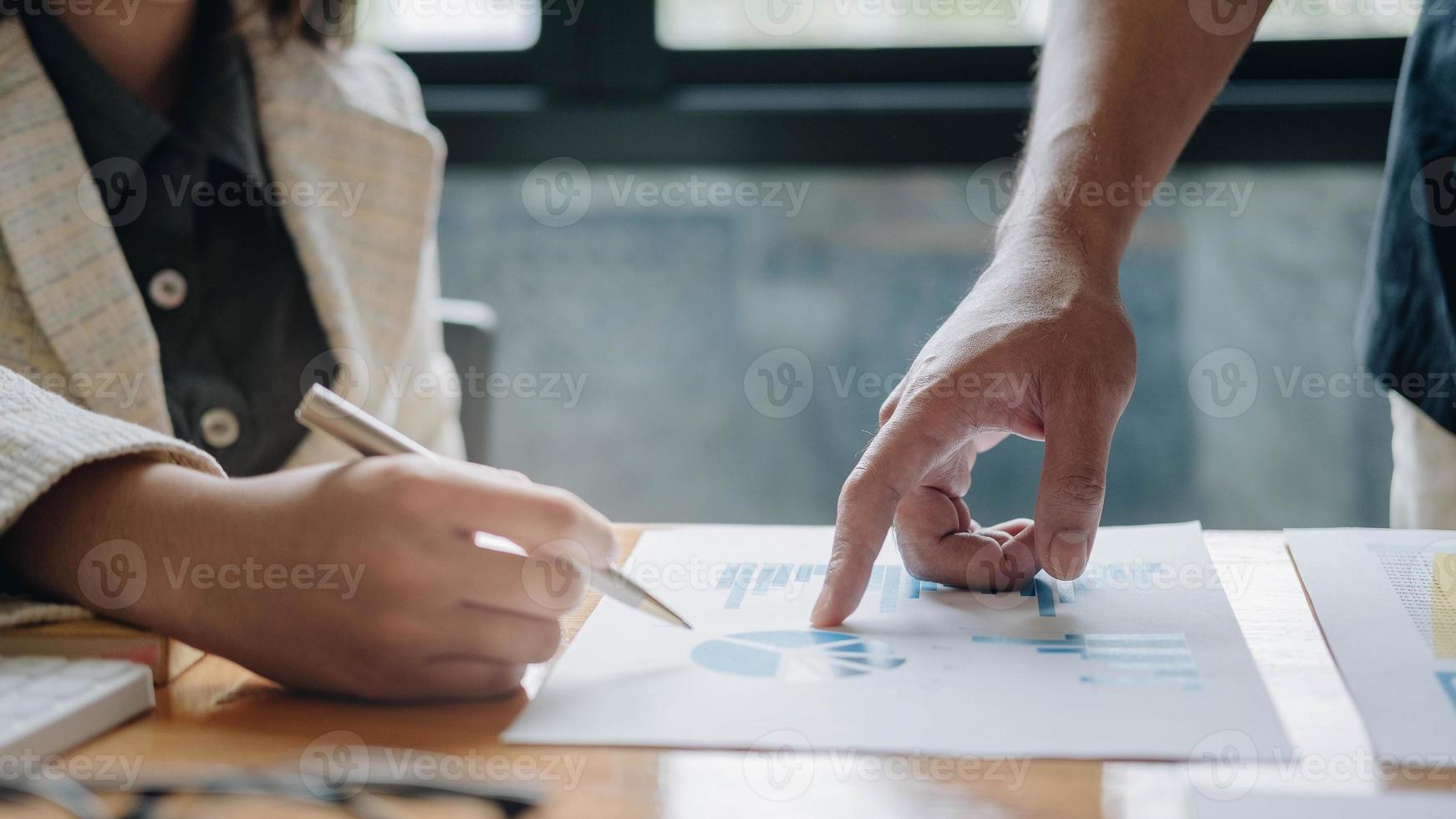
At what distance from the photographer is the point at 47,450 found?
450 mm

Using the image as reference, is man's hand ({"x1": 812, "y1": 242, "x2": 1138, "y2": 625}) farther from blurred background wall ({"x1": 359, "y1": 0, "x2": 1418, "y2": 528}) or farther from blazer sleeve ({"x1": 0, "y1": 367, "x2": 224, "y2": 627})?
blurred background wall ({"x1": 359, "y1": 0, "x2": 1418, "y2": 528})

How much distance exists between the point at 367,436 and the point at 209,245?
51 cm

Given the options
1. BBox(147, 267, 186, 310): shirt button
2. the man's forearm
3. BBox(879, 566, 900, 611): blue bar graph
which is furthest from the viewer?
BBox(147, 267, 186, 310): shirt button

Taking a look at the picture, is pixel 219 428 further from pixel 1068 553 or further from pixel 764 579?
pixel 1068 553

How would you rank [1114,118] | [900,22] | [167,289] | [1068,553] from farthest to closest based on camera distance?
1. [900,22]
2. [167,289]
3. [1114,118]
4. [1068,553]

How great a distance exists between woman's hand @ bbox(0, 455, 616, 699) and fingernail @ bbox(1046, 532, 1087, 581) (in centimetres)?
24

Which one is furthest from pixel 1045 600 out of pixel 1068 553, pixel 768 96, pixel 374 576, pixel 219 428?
pixel 768 96

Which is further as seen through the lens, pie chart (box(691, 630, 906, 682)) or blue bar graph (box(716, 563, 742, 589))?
blue bar graph (box(716, 563, 742, 589))

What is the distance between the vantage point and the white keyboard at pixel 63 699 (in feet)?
1.20

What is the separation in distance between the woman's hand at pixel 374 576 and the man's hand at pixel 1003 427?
15 cm

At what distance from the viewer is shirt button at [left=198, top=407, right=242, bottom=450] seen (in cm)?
82

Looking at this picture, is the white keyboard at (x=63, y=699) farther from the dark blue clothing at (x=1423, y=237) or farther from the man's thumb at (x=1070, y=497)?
the dark blue clothing at (x=1423, y=237)

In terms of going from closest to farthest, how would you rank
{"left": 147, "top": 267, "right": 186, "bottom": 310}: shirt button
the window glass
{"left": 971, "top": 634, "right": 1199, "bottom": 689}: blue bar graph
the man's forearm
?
{"left": 971, "top": 634, "right": 1199, "bottom": 689}: blue bar graph → the man's forearm → {"left": 147, "top": 267, "right": 186, "bottom": 310}: shirt button → the window glass

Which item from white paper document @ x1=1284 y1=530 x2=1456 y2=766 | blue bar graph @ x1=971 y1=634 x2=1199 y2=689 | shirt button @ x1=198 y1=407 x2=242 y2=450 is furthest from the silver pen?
shirt button @ x1=198 y1=407 x2=242 y2=450
